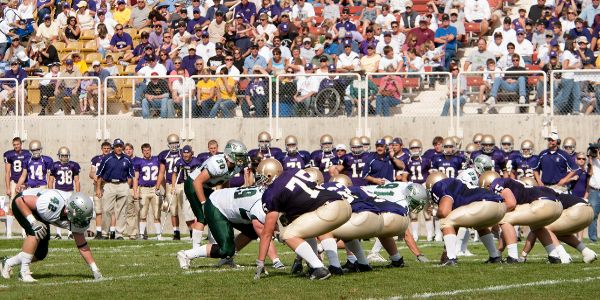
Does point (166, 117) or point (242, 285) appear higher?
point (166, 117)

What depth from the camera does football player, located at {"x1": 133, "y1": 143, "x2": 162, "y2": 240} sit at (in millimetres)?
22203

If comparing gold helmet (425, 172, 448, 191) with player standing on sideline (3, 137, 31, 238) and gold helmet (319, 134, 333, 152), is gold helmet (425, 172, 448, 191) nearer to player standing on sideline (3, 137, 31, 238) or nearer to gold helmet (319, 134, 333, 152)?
gold helmet (319, 134, 333, 152)

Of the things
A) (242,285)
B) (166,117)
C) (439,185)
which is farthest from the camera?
(166,117)

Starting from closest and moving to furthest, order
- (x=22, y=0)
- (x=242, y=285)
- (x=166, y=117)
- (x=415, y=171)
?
(x=242, y=285) < (x=415, y=171) < (x=166, y=117) < (x=22, y=0)

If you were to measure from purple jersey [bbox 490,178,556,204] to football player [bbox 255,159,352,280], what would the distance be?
240cm

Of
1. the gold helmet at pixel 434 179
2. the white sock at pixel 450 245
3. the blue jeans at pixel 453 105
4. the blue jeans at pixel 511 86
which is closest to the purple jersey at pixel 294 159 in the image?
the blue jeans at pixel 453 105

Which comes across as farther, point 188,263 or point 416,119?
point 416,119

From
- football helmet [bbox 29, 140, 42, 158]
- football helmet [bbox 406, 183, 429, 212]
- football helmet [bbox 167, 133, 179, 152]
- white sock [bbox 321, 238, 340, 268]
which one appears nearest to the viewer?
white sock [bbox 321, 238, 340, 268]

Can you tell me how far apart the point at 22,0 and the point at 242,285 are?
57.8 feet

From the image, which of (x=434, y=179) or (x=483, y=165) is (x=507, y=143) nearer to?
(x=483, y=165)

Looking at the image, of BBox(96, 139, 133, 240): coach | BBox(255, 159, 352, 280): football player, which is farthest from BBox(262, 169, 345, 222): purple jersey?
BBox(96, 139, 133, 240): coach

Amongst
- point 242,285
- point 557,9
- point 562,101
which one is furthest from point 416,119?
point 242,285

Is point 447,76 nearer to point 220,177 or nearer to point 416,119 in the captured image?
point 416,119

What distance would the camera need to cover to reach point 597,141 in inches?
841
